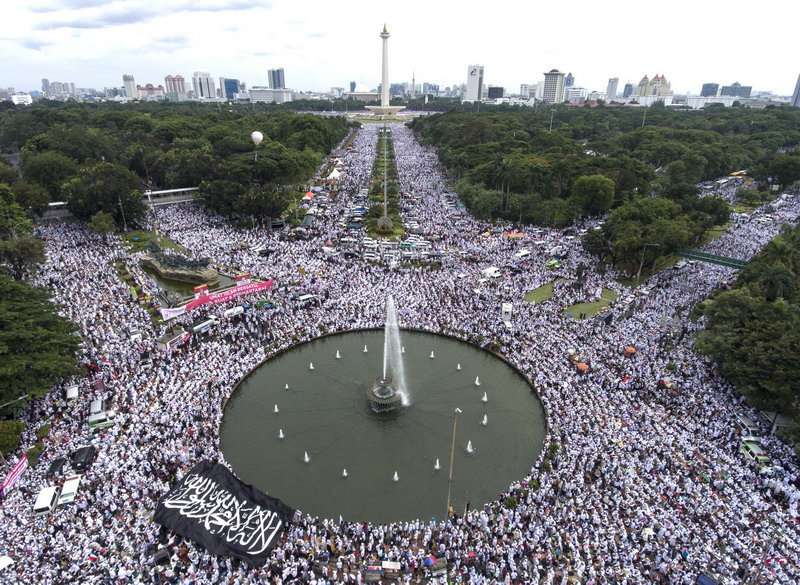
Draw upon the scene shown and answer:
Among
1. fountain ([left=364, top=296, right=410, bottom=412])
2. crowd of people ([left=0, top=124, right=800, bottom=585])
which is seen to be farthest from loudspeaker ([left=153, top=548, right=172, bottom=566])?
fountain ([left=364, top=296, right=410, bottom=412])

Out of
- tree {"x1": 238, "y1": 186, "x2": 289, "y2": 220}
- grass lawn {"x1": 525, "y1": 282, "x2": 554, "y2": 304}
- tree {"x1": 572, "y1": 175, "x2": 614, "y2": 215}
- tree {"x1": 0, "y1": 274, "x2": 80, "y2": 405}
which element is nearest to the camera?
tree {"x1": 0, "y1": 274, "x2": 80, "y2": 405}

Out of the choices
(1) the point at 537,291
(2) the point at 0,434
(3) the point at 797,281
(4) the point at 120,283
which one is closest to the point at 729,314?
(3) the point at 797,281

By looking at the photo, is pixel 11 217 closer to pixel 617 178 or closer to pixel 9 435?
pixel 9 435

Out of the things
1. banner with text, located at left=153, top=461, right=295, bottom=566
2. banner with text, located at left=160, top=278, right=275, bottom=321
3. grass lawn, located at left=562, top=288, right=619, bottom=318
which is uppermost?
banner with text, located at left=160, top=278, right=275, bottom=321

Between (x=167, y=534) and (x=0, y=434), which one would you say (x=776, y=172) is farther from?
(x=0, y=434)

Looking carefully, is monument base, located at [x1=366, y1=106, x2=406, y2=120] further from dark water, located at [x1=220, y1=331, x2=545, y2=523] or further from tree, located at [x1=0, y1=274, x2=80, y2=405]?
tree, located at [x1=0, y1=274, x2=80, y2=405]

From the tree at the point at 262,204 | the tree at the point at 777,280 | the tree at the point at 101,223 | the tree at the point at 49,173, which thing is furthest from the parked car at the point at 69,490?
the tree at the point at 49,173
